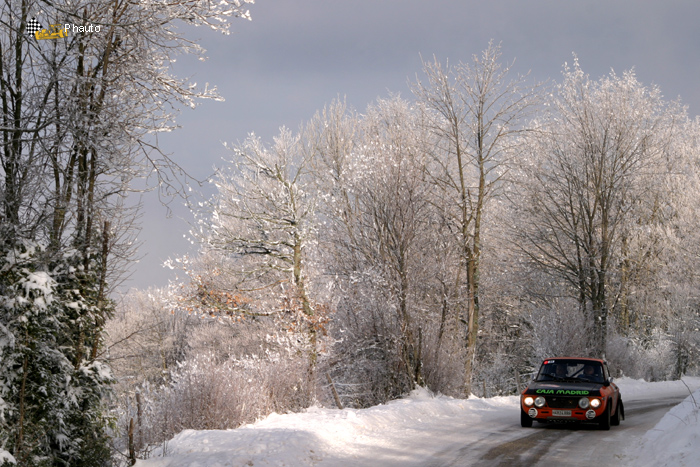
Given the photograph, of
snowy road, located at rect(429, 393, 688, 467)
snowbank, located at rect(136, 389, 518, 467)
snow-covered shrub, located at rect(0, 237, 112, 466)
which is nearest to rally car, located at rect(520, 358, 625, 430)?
snowy road, located at rect(429, 393, 688, 467)

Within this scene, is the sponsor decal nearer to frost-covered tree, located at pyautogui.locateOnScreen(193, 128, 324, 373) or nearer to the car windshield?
the car windshield

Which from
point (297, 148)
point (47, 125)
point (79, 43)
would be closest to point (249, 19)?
point (79, 43)

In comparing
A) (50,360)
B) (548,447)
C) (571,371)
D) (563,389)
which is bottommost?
(548,447)

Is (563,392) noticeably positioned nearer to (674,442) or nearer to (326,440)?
(674,442)

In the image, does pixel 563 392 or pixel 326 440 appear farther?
pixel 563 392

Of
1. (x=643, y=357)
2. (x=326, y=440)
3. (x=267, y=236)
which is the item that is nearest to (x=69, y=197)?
(x=326, y=440)

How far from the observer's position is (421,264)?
1886 centimetres

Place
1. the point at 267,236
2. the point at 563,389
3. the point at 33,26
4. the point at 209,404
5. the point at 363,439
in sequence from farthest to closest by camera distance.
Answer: the point at 267,236 < the point at 563,389 < the point at 209,404 < the point at 363,439 < the point at 33,26

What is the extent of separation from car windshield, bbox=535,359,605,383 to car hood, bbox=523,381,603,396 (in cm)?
34

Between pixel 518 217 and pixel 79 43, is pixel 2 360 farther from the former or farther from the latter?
pixel 518 217

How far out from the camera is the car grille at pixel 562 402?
38.8 ft

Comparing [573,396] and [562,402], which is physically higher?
[573,396]

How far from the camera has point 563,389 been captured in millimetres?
12047

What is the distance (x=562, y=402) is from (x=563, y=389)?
27 cm
